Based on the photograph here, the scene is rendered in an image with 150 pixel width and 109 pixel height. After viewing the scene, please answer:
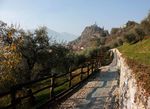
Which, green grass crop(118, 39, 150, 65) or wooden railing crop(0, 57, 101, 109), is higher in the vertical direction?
green grass crop(118, 39, 150, 65)

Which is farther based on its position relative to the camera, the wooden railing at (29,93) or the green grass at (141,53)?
the green grass at (141,53)

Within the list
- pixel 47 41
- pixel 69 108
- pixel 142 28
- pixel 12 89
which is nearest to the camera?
pixel 12 89

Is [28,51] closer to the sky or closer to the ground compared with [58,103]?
closer to the sky

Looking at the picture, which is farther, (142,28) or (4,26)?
(142,28)

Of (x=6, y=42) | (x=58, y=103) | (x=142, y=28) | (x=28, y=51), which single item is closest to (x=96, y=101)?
(x=58, y=103)

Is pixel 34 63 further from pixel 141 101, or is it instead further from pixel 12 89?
pixel 141 101

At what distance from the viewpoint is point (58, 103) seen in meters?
15.5

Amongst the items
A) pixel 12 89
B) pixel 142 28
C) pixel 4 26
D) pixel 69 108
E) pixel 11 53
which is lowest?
pixel 69 108

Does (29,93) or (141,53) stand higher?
(141,53)

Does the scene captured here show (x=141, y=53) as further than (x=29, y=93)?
Yes

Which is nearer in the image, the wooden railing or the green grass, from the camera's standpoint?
the wooden railing

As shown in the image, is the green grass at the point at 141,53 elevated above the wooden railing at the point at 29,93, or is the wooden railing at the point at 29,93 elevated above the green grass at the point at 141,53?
the green grass at the point at 141,53

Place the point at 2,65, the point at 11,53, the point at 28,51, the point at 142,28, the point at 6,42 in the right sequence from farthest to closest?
1. the point at 142,28
2. the point at 28,51
3. the point at 6,42
4. the point at 11,53
5. the point at 2,65

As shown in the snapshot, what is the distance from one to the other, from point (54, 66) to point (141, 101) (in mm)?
25768
